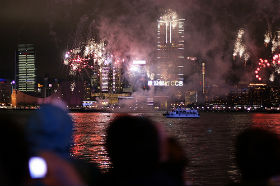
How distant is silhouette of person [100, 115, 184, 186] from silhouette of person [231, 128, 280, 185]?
0.47 metres

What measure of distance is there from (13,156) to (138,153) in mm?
559

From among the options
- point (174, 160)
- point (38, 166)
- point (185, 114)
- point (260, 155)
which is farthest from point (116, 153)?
point (185, 114)

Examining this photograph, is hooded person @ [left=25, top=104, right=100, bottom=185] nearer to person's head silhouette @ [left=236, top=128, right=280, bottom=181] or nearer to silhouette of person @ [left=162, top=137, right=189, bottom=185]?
silhouette of person @ [left=162, top=137, right=189, bottom=185]

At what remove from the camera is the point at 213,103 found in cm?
18638

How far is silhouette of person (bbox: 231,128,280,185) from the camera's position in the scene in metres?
2.36

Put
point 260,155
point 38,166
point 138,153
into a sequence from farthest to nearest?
1. point 260,155
2. point 138,153
3. point 38,166

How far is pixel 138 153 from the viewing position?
82.0 inches

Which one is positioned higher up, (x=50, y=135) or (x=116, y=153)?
(x=50, y=135)

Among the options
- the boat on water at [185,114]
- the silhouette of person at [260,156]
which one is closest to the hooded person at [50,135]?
the silhouette of person at [260,156]

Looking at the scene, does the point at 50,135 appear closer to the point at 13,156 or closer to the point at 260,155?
the point at 13,156

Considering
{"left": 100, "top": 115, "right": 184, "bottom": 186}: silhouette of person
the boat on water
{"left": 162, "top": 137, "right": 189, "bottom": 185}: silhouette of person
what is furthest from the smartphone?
the boat on water

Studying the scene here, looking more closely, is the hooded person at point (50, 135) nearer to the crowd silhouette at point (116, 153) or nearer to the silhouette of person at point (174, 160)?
the crowd silhouette at point (116, 153)

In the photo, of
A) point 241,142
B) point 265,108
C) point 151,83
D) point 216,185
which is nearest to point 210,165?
point 216,185

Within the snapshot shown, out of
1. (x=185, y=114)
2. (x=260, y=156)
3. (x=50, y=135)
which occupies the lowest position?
(x=185, y=114)
